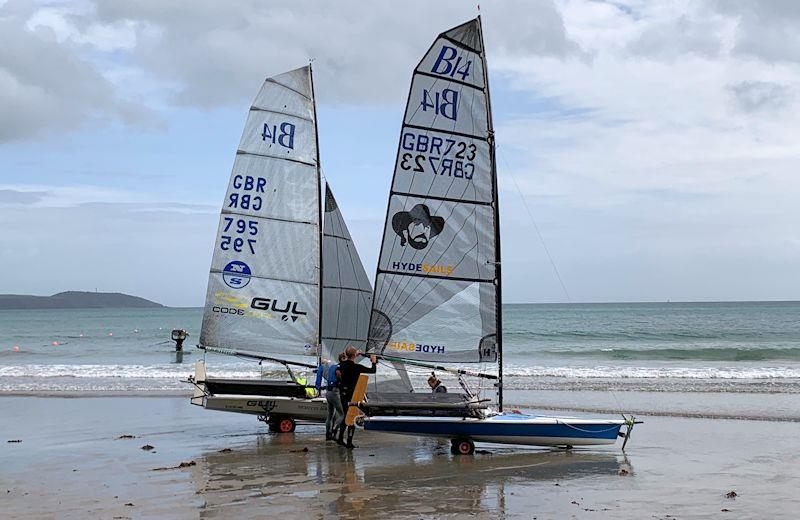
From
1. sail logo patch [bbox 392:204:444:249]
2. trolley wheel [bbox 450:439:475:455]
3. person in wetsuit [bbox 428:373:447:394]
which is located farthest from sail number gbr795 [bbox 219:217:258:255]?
trolley wheel [bbox 450:439:475:455]

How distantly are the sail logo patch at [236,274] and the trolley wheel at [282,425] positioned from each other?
2.59 m

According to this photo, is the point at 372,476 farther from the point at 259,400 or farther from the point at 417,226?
the point at 259,400

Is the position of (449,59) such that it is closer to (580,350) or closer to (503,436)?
(503,436)

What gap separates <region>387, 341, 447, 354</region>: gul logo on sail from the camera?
1348 cm

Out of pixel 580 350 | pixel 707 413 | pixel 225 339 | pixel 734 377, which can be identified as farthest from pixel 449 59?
pixel 580 350

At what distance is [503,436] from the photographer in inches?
507

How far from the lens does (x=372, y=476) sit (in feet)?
36.4

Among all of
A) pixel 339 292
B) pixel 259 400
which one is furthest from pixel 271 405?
pixel 339 292

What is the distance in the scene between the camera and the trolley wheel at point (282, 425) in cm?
1544

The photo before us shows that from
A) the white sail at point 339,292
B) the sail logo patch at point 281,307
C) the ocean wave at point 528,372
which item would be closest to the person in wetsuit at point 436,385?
the white sail at point 339,292

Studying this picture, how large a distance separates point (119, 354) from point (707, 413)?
108ft

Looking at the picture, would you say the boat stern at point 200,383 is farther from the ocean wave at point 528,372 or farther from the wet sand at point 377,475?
the ocean wave at point 528,372

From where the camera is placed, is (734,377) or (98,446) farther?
(734,377)

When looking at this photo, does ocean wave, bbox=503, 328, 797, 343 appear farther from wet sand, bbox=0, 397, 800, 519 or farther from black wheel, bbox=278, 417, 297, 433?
wet sand, bbox=0, 397, 800, 519
